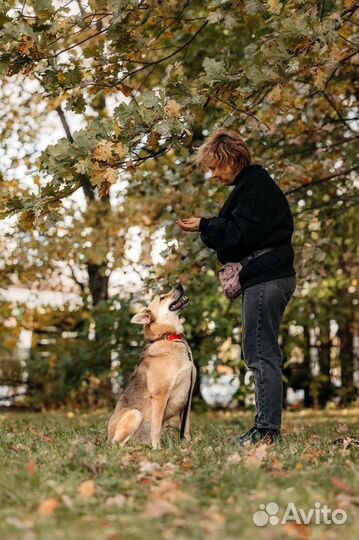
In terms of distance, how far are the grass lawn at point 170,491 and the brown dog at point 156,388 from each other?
2.06 ft

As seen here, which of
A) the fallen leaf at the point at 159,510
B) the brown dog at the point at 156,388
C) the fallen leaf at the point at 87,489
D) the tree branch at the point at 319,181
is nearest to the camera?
the fallen leaf at the point at 159,510

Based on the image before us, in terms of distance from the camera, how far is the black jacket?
210 inches

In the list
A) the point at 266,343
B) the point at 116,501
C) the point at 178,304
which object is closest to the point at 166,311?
the point at 178,304

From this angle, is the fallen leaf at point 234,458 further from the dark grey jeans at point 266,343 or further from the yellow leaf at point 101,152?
the yellow leaf at point 101,152

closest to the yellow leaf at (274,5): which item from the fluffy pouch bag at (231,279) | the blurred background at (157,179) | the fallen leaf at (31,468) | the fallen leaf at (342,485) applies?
the blurred background at (157,179)

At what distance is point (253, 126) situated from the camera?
6.85 meters

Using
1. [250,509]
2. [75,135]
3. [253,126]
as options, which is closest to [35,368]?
[253,126]

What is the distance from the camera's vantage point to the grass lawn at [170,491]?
9.68 ft

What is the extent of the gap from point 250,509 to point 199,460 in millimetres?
1284

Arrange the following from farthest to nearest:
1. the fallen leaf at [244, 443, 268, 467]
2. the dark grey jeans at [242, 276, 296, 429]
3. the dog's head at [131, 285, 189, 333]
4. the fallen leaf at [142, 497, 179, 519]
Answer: the dog's head at [131, 285, 189, 333] → the dark grey jeans at [242, 276, 296, 429] → the fallen leaf at [244, 443, 268, 467] → the fallen leaf at [142, 497, 179, 519]

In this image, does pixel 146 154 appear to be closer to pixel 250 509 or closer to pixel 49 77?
pixel 49 77

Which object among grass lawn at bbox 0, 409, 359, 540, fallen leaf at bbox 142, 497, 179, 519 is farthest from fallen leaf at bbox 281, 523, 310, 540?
fallen leaf at bbox 142, 497, 179, 519

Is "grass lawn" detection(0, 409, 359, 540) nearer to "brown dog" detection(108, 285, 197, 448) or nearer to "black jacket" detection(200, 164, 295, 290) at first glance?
"brown dog" detection(108, 285, 197, 448)

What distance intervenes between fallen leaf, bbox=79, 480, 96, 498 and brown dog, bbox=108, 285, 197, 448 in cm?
201
